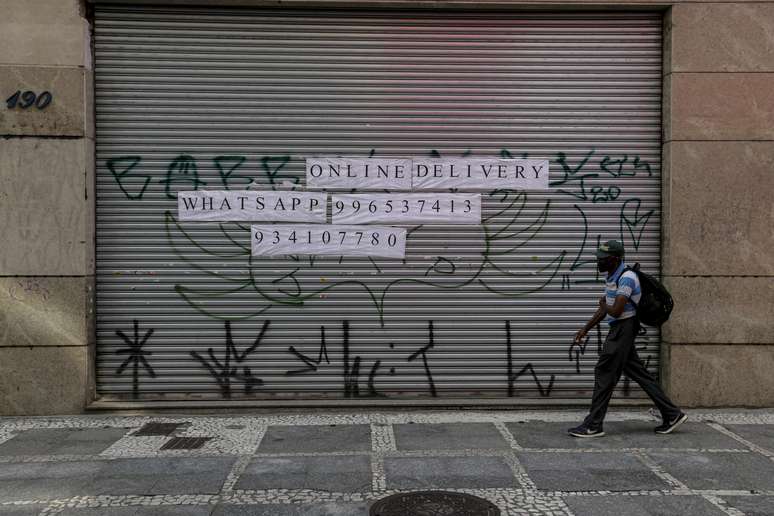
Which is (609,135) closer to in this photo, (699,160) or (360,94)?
(699,160)

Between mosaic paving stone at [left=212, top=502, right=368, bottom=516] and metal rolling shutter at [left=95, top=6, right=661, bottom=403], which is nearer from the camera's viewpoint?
mosaic paving stone at [left=212, top=502, right=368, bottom=516]

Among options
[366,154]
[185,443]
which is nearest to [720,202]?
[366,154]

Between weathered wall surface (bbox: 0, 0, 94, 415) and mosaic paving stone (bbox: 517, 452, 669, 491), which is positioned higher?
weathered wall surface (bbox: 0, 0, 94, 415)

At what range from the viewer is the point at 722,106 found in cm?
720

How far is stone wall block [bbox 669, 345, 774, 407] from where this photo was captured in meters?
7.24

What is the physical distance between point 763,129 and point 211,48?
5785mm

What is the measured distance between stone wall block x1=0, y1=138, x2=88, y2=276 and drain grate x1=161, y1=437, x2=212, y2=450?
207cm

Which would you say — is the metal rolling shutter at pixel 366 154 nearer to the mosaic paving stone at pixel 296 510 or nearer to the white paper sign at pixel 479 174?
the white paper sign at pixel 479 174

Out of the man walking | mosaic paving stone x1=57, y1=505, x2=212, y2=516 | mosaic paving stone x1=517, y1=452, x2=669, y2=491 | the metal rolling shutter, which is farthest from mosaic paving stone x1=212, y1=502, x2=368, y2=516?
the metal rolling shutter

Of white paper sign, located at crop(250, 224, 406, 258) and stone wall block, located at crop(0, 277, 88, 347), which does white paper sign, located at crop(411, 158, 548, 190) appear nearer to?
white paper sign, located at crop(250, 224, 406, 258)

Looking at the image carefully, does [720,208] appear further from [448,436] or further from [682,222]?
[448,436]

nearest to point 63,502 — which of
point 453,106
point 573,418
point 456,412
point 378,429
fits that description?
point 378,429

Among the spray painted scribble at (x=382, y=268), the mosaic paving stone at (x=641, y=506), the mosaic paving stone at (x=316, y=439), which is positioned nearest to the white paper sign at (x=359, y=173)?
the spray painted scribble at (x=382, y=268)

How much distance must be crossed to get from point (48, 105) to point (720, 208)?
22.7 ft
